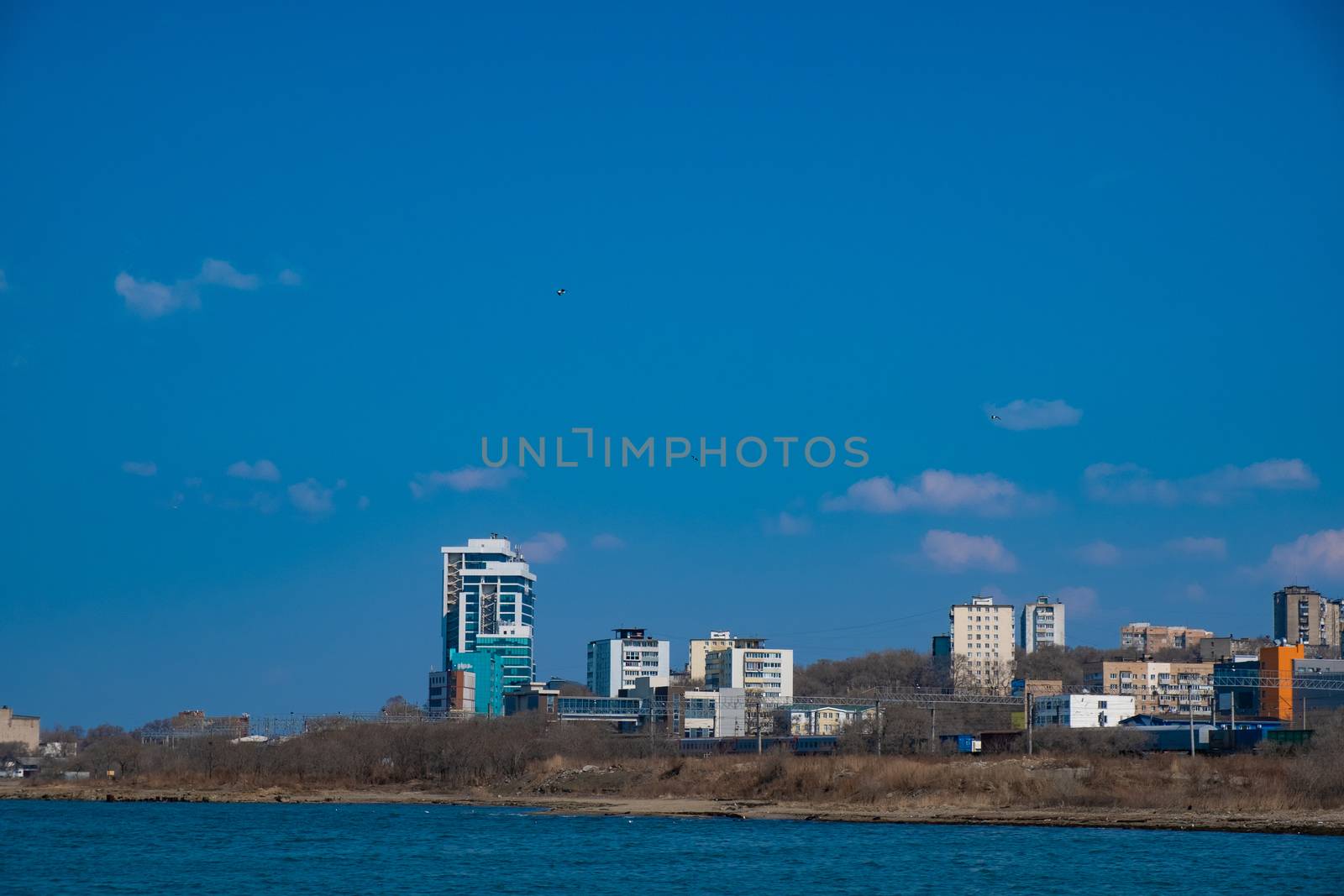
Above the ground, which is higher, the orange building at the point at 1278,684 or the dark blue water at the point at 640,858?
the orange building at the point at 1278,684

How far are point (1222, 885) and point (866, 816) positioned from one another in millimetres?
28759

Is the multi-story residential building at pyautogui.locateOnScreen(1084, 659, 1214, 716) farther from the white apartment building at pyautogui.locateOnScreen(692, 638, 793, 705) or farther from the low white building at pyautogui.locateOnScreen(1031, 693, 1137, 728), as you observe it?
the low white building at pyautogui.locateOnScreen(1031, 693, 1137, 728)

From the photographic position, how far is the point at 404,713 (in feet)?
429

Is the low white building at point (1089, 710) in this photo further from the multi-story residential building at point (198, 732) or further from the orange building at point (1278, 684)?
the multi-story residential building at point (198, 732)

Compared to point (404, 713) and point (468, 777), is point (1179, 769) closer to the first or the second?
point (468, 777)

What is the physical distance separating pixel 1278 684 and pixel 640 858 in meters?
76.2

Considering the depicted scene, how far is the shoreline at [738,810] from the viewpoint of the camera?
61.3 metres

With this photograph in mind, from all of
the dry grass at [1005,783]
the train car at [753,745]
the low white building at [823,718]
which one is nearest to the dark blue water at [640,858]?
the dry grass at [1005,783]

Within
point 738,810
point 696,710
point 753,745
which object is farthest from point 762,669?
point 738,810

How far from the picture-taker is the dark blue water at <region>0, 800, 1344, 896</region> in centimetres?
4488

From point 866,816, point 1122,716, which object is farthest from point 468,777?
point 1122,716

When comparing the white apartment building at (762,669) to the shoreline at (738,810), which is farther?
the white apartment building at (762,669)

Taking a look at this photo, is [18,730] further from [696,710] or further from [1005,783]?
[1005,783]

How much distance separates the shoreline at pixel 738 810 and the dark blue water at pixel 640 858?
2.11 meters
